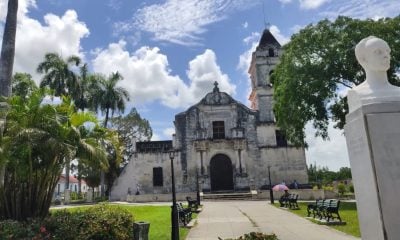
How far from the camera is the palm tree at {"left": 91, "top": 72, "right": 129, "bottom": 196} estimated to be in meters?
35.1

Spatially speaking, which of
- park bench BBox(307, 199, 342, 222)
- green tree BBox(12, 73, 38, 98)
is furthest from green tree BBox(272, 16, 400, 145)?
green tree BBox(12, 73, 38, 98)

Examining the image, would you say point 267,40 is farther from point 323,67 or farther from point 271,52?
point 323,67

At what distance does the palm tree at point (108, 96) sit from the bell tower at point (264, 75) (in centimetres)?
1310

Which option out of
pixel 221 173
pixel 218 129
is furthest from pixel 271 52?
pixel 221 173

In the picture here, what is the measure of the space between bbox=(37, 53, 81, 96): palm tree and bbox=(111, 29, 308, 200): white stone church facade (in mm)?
8361

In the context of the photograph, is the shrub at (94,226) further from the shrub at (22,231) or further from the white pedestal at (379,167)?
the white pedestal at (379,167)

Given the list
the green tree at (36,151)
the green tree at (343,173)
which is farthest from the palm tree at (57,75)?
the green tree at (343,173)

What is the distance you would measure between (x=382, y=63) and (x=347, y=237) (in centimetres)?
625

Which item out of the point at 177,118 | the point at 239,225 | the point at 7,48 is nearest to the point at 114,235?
the point at 239,225

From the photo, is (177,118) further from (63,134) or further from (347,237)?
(347,237)

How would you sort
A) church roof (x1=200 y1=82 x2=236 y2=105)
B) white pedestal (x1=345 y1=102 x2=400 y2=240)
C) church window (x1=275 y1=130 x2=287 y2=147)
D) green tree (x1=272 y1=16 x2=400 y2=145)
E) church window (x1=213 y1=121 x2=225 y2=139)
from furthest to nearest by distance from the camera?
church roof (x1=200 y1=82 x2=236 y2=105)
church window (x1=213 y1=121 x2=225 y2=139)
church window (x1=275 y1=130 x2=287 y2=147)
green tree (x1=272 y1=16 x2=400 y2=145)
white pedestal (x1=345 y1=102 x2=400 y2=240)

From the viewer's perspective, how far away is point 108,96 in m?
35.3

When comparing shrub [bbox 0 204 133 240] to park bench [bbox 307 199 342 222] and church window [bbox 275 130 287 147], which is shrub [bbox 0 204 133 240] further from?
church window [bbox 275 130 287 147]

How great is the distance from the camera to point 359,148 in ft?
15.5
